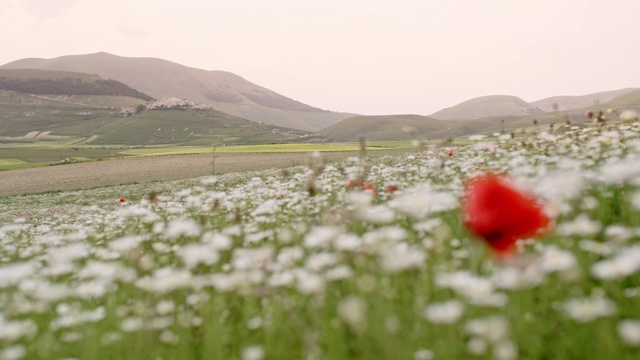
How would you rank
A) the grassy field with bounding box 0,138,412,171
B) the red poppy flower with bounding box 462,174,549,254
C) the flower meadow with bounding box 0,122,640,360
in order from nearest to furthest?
the red poppy flower with bounding box 462,174,549,254, the flower meadow with bounding box 0,122,640,360, the grassy field with bounding box 0,138,412,171

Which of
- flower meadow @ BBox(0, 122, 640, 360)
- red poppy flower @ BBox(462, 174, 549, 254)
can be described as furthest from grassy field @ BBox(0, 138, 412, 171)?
red poppy flower @ BBox(462, 174, 549, 254)

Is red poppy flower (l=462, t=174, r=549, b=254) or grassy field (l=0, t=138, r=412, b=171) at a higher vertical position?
red poppy flower (l=462, t=174, r=549, b=254)

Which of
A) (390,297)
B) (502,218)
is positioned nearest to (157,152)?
(390,297)

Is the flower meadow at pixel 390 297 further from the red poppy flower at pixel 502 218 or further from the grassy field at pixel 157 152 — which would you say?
the grassy field at pixel 157 152

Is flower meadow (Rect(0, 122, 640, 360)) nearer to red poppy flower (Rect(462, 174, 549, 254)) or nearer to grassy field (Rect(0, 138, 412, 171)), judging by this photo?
red poppy flower (Rect(462, 174, 549, 254))

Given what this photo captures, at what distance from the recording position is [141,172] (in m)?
41.1

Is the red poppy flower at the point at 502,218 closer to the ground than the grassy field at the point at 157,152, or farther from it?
farther from it

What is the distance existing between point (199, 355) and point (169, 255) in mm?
3138

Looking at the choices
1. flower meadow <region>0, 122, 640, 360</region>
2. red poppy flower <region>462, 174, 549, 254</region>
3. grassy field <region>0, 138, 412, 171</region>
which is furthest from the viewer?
grassy field <region>0, 138, 412, 171</region>

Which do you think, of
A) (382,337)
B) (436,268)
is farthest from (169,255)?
(382,337)

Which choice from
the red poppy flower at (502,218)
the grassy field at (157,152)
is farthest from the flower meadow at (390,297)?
the grassy field at (157,152)

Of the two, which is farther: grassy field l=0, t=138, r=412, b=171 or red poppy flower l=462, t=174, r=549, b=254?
grassy field l=0, t=138, r=412, b=171

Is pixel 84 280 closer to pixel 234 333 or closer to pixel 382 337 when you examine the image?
pixel 234 333

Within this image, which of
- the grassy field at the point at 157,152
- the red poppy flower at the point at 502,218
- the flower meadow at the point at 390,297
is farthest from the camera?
the grassy field at the point at 157,152
